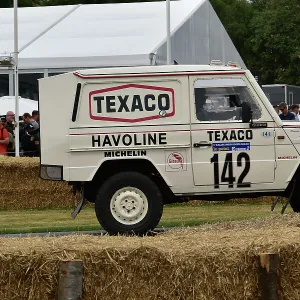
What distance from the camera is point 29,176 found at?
20547 millimetres

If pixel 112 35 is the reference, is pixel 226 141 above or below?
below

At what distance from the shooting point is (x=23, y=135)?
24297 millimetres

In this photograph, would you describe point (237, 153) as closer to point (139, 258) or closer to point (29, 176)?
point (139, 258)

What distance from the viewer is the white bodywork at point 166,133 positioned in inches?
504

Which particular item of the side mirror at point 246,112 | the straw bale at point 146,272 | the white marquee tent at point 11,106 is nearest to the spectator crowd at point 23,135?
the white marquee tent at point 11,106

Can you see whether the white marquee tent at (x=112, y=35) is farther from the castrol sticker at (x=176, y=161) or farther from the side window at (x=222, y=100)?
the castrol sticker at (x=176, y=161)

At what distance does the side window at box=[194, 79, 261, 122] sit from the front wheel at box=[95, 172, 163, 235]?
1.22 metres

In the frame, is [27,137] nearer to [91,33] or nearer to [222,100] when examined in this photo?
[91,33]

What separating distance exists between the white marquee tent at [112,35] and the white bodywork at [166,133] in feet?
45.0

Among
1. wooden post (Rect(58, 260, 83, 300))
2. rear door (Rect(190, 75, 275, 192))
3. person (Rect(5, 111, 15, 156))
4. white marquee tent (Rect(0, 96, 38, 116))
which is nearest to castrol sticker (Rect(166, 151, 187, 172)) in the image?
rear door (Rect(190, 75, 275, 192))

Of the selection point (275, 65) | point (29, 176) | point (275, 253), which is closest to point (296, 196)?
point (275, 253)

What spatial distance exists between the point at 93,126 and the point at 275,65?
63.5 metres

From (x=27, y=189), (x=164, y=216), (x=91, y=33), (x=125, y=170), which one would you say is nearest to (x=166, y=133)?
(x=125, y=170)

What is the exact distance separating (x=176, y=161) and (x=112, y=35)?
17562mm
